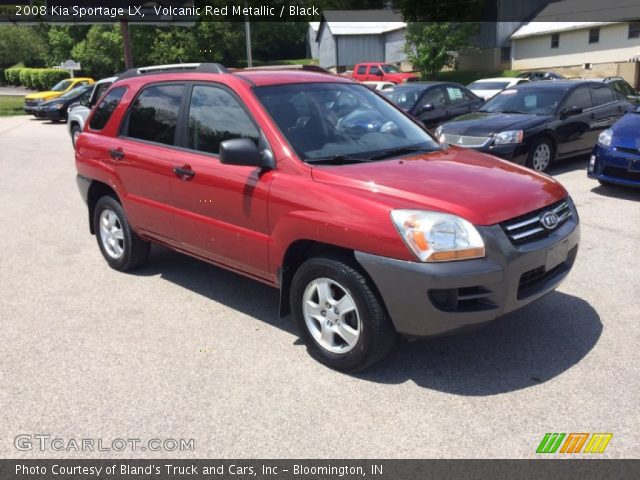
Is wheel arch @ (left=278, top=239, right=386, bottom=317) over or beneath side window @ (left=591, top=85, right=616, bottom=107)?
beneath

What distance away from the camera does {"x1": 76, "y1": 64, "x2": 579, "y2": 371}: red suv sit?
327 centimetres

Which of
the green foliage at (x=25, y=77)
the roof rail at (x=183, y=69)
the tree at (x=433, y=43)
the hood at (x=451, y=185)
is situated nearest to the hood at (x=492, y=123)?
the hood at (x=451, y=185)

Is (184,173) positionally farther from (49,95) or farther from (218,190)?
(49,95)

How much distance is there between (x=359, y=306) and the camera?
3455 millimetres

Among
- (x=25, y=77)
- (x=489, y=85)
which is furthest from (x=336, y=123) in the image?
(x=25, y=77)

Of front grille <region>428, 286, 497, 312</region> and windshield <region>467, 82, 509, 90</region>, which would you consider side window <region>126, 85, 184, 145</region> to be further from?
windshield <region>467, 82, 509, 90</region>

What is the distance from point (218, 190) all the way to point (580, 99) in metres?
8.34

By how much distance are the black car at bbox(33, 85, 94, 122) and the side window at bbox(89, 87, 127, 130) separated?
65.1ft

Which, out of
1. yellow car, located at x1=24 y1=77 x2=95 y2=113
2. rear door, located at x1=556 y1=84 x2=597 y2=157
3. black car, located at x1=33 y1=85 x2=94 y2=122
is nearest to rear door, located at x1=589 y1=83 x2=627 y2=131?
rear door, located at x1=556 y1=84 x2=597 y2=157

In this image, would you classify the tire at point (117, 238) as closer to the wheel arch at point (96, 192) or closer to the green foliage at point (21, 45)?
the wheel arch at point (96, 192)

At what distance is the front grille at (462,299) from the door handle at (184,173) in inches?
84.4

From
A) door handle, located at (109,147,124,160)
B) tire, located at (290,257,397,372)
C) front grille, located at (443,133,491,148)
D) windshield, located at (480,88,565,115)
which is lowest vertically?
tire, located at (290,257,397,372)

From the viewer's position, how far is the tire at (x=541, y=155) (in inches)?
366

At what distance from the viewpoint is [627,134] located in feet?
26.1
